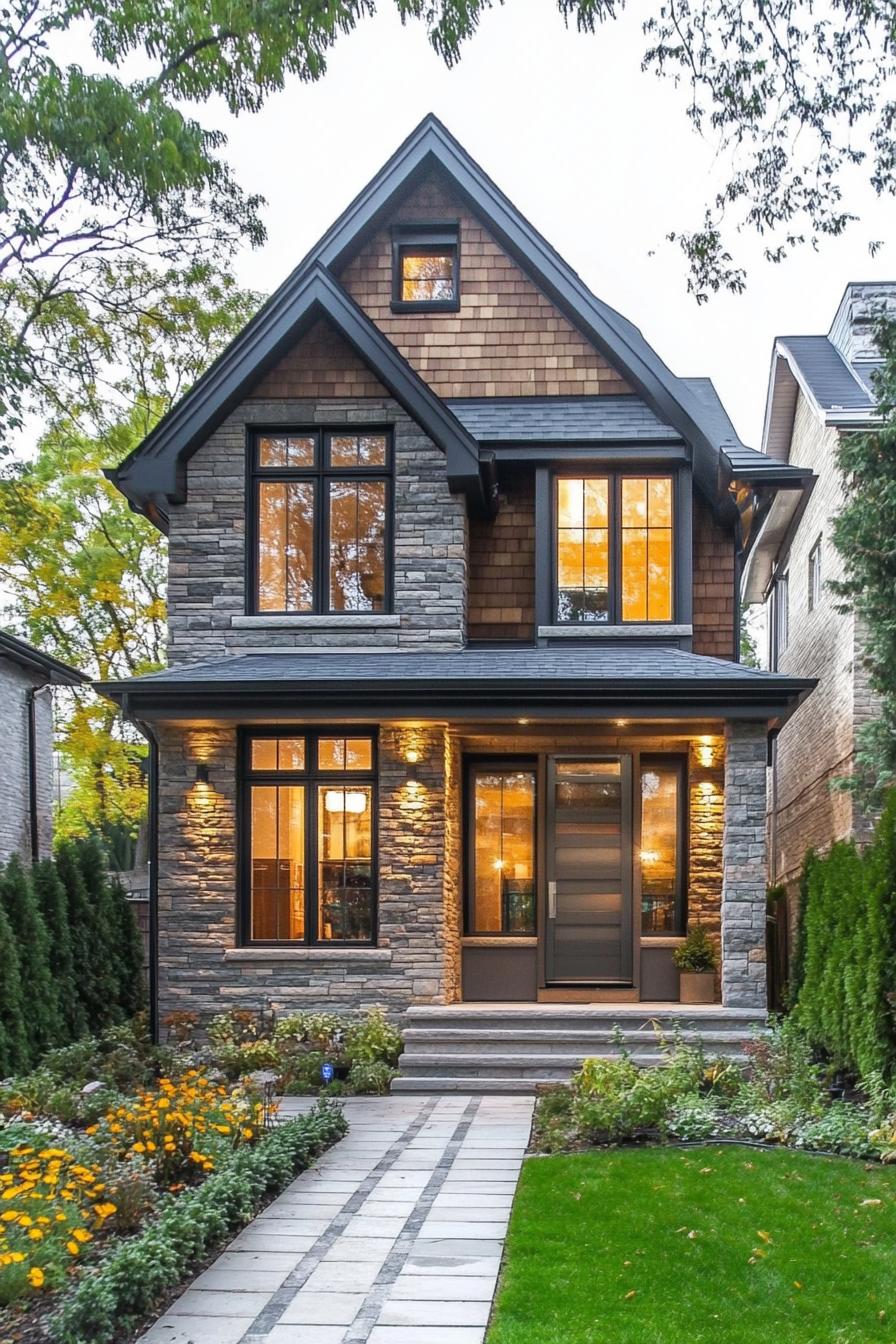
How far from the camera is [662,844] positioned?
12.4 metres

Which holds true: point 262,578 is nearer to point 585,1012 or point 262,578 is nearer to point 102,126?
point 102,126

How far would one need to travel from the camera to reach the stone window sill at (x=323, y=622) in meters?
12.1

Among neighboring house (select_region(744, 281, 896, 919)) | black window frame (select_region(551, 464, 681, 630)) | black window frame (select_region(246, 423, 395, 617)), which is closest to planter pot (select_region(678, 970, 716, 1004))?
neighboring house (select_region(744, 281, 896, 919))

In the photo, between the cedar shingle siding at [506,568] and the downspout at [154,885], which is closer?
the downspout at [154,885]

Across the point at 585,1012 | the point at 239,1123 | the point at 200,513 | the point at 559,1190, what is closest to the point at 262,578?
the point at 200,513

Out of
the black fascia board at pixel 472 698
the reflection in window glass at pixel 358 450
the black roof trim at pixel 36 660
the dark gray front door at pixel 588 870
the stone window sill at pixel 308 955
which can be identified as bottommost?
the stone window sill at pixel 308 955

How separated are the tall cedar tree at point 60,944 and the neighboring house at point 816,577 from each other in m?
7.46

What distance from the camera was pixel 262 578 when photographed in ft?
40.5

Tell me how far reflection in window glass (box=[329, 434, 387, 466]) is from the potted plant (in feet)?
18.2

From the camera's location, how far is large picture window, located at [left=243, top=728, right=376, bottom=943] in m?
11.8

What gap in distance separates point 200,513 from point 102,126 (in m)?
3.77

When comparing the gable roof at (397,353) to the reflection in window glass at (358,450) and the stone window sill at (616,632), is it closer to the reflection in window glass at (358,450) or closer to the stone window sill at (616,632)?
the reflection in window glass at (358,450)

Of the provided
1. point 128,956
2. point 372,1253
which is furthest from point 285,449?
point 372,1253

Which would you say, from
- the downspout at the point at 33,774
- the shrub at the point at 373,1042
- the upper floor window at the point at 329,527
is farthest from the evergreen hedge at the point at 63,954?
the downspout at the point at 33,774
